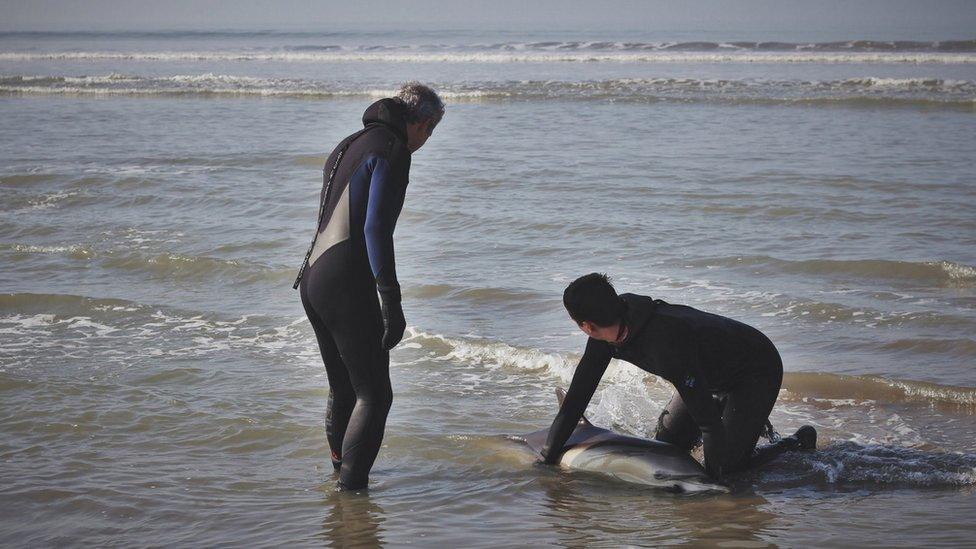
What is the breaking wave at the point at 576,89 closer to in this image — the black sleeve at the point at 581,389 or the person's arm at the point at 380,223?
the black sleeve at the point at 581,389

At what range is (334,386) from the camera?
4.75 metres

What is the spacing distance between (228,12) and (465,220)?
12174 cm

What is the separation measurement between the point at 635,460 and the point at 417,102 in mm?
2062

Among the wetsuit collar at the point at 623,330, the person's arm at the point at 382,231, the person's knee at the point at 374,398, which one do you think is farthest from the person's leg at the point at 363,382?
the wetsuit collar at the point at 623,330

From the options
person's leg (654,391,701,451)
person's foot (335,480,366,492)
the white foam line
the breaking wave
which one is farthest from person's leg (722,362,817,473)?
the white foam line

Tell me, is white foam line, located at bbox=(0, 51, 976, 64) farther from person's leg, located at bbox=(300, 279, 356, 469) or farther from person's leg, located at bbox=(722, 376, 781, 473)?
person's leg, located at bbox=(300, 279, 356, 469)

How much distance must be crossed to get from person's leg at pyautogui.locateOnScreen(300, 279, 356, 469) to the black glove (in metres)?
0.34

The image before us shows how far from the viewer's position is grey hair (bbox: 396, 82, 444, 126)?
14.6 ft

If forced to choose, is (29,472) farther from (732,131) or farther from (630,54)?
(630,54)

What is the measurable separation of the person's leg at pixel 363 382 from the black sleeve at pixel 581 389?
89cm

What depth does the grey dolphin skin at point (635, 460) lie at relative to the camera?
4.93 meters

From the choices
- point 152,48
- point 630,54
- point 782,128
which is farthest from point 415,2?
point 782,128

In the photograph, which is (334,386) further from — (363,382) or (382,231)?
(382,231)

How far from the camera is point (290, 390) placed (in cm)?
655
